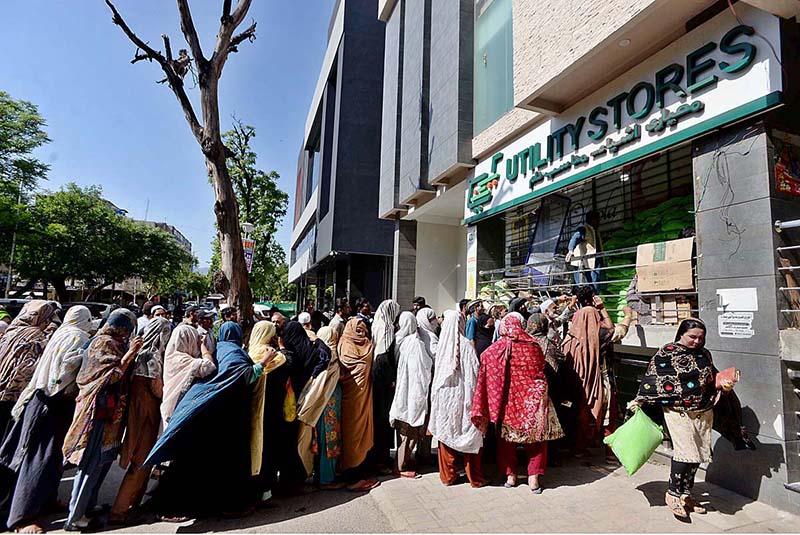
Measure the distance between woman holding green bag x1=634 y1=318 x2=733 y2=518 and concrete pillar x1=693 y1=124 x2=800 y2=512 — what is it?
2.29 feet

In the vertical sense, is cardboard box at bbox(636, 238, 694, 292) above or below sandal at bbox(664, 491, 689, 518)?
above

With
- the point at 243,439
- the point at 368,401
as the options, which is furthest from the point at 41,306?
the point at 368,401

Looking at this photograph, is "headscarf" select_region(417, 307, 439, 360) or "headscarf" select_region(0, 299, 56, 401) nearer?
"headscarf" select_region(0, 299, 56, 401)

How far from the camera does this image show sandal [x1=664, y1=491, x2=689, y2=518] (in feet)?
11.3

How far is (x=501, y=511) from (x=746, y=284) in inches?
125

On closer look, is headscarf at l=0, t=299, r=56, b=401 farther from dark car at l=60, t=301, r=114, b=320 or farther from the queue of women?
dark car at l=60, t=301, r=114, b=320

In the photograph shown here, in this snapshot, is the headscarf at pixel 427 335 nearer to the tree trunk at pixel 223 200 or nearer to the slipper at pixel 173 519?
the slipper at pixel 173 519

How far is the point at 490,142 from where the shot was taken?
30.2 ft

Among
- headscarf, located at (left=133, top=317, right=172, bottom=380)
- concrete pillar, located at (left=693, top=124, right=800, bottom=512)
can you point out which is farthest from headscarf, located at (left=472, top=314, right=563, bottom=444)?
headscarf, located at (left=133, top=317, right=172, bottom=380)

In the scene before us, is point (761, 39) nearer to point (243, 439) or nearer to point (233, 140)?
point (243, 439)

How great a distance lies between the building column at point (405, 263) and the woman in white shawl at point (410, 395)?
29.5 ft

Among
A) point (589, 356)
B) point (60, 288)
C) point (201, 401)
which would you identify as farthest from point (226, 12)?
point (60, 288)

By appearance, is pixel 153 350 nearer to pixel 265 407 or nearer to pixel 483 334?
pixel 265 407

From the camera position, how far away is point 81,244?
79.1ft
